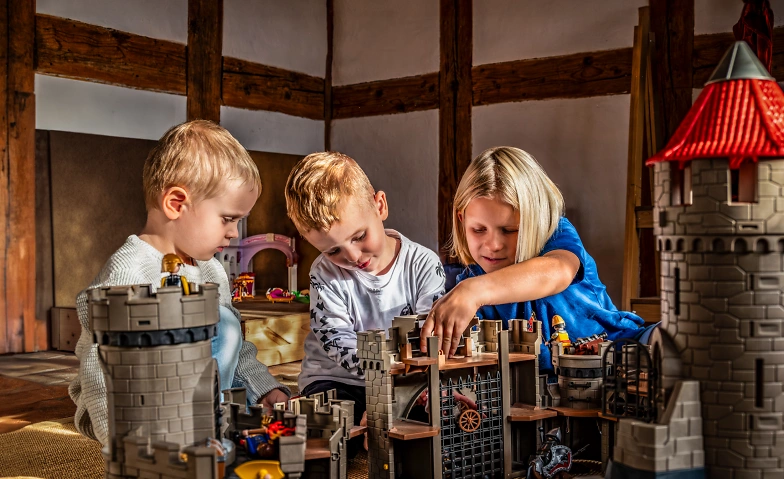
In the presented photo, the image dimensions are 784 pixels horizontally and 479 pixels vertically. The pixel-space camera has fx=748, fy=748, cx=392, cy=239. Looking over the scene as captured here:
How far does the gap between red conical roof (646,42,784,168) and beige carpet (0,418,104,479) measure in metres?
1.37

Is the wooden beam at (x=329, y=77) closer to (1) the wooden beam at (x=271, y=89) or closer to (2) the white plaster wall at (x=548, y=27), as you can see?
(1) the wooden beam at (x=271, y=89)

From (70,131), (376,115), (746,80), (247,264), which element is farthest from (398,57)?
(746,80)

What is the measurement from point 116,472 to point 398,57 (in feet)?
13.2

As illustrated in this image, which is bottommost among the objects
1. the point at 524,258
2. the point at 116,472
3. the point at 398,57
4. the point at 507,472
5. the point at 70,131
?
the point at 507,472

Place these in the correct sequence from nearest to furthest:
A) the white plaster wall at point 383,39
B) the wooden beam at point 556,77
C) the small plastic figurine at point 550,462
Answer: the small plastic figurine at point 550,462 → the wooden beam at point 556,77 → the white plaster wall at point 383,39

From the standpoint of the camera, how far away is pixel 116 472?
0.97m

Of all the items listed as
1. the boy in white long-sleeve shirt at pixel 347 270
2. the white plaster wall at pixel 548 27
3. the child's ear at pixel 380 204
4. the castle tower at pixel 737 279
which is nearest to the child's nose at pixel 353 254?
the boy in white long-sleeve shirt at pixel 347 270

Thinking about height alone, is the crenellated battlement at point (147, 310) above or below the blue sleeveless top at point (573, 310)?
above

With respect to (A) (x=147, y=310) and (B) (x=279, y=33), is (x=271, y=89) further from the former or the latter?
(A) (x=147, y=310)

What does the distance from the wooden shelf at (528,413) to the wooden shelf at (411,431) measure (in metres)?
0.17

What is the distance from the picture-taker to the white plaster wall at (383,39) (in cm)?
454

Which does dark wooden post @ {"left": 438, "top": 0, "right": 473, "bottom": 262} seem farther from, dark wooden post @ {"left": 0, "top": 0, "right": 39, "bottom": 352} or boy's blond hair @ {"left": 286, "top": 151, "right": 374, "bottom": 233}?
boy's blond hair @ {"left": 286, "top": 151, "right": 374, "bottom": 233}

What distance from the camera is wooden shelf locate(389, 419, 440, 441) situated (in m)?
1.23

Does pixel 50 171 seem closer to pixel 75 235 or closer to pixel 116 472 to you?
pixel 75 235
